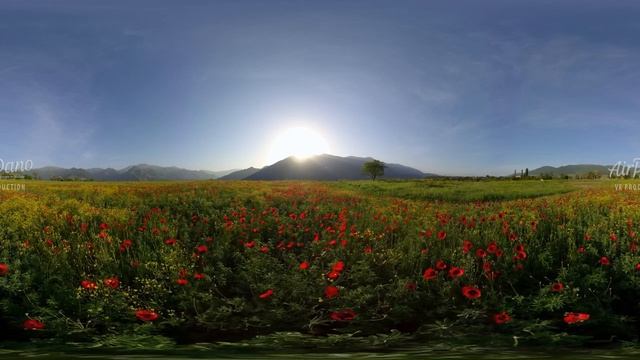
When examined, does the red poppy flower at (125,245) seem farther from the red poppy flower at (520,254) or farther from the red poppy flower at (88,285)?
the red poppy flower at (520,254)

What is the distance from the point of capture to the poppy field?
6270 mm

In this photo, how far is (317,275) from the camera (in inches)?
305

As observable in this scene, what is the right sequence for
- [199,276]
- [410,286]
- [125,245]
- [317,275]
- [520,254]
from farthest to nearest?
[125,245] < [317,275] < [520,254] < [410,286] < [199,276]

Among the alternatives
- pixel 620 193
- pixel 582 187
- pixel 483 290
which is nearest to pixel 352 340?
pixel 483 290

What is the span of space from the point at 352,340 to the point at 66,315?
3.80 meters

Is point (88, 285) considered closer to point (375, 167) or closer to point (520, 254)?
point (520, 254)

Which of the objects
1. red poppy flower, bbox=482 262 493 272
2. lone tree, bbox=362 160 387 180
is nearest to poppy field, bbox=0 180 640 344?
red poppy flower, bbox=482 262 493 272

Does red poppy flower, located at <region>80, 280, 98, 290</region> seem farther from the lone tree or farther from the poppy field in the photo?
the lone tree

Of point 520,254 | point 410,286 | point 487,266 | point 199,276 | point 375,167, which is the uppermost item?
point 375,167

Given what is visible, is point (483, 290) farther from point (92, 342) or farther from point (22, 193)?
point (22, 193)

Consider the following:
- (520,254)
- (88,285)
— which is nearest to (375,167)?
(520,254)

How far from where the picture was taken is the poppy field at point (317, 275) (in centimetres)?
627

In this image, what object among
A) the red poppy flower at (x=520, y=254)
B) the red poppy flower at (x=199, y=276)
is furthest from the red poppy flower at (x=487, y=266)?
the red poppy flower at (x=199, y=276)

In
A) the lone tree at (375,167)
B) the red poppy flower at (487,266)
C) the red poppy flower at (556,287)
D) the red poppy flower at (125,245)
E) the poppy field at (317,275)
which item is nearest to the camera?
the poppy field at (317,275)
